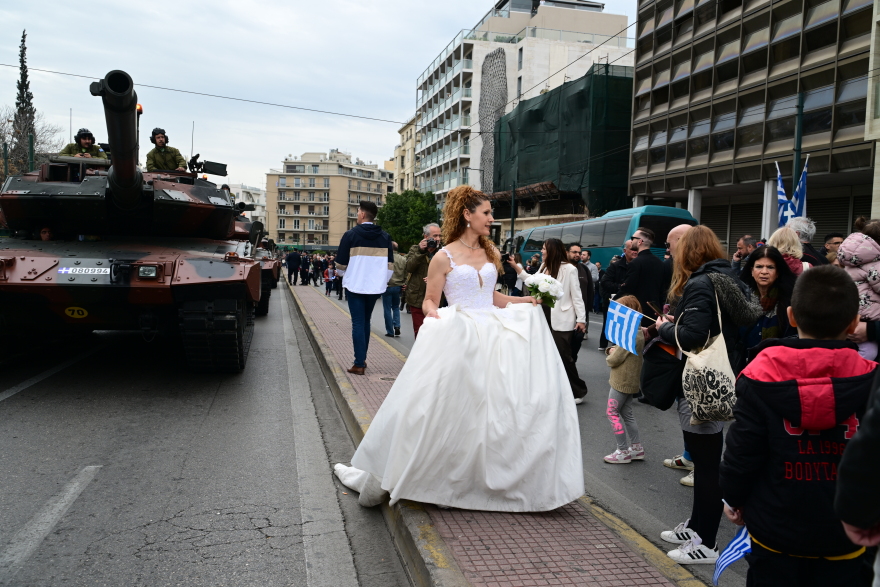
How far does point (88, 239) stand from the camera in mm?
8039

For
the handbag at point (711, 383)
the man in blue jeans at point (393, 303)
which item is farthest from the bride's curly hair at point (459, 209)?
the man in blue jeans at point (393, 303)

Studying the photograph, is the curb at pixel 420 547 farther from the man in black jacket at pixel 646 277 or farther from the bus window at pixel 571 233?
the bus window at pixel 571 233

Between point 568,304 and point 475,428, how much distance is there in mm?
4021

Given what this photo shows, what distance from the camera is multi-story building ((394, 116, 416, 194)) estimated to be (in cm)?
8875

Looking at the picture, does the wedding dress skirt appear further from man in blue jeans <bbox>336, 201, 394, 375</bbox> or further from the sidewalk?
man in blue jeans <bbox>336, 201, 394, 375</bbox>

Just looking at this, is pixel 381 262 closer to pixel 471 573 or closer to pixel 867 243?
pixel 867 243

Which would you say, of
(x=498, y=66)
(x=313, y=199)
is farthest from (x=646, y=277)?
(x=313, y=199)

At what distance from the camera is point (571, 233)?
2712 cm

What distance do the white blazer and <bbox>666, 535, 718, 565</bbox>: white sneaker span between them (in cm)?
397

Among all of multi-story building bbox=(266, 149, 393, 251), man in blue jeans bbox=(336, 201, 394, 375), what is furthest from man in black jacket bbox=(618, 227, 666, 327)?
multi-story building bbox=(266, 149, 393, 251)

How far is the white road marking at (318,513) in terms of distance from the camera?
3.25m

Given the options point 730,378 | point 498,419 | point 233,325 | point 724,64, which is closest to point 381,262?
point 233,325

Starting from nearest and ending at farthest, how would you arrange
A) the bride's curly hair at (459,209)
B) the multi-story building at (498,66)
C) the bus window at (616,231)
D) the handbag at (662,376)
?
the handbag at (662,376) → the bride's curly hair at (459,209) → the bus window at (616,231) → the multi-story building at (498,66)

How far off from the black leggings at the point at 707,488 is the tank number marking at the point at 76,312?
580 cm
